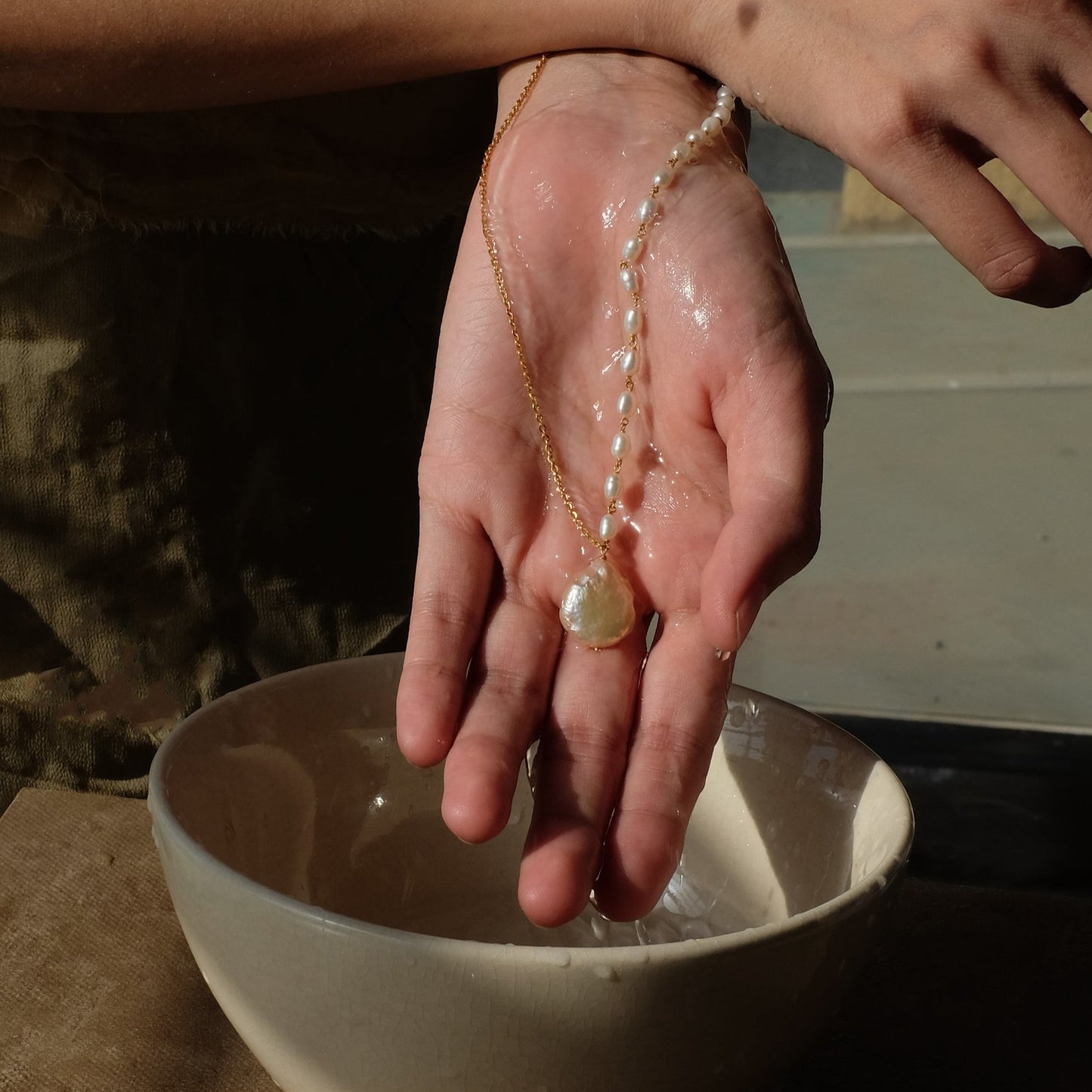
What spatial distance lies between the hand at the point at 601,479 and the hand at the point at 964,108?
0.27ft

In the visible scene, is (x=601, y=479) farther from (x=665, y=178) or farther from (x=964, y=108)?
(x=964, y=108)

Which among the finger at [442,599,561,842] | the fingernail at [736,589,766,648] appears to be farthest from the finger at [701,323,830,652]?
the finger at [442,599,561,842]

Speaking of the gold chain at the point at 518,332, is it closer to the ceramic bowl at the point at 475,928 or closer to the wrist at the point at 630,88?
the wrist at the point at 630,88

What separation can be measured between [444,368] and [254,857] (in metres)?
0.31

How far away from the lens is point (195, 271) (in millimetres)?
861

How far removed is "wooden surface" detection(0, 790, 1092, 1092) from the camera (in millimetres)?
574

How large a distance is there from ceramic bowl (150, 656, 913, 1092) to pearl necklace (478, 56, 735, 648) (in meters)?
0.09

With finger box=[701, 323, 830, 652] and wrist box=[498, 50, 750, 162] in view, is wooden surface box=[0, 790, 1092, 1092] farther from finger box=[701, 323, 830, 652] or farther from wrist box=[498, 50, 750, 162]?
wrist box=[498, 50, 750, 162]

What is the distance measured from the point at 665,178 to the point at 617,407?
5.4 inches

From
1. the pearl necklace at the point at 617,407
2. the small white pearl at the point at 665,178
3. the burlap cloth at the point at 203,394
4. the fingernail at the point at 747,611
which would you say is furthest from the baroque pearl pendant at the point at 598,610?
the burlap cloth at the point at 203,394

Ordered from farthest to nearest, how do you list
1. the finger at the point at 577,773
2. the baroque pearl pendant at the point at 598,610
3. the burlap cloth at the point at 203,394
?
1. the burlap cloth at the point at 203,394
2. the baroque pearl pendant at the point at 598,610
3. the finger at the point at 577,773

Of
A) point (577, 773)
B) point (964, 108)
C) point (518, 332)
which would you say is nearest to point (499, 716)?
point (577, 773)

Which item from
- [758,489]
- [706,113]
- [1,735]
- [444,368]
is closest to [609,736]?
[758,489]

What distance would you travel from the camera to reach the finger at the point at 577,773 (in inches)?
20.6
